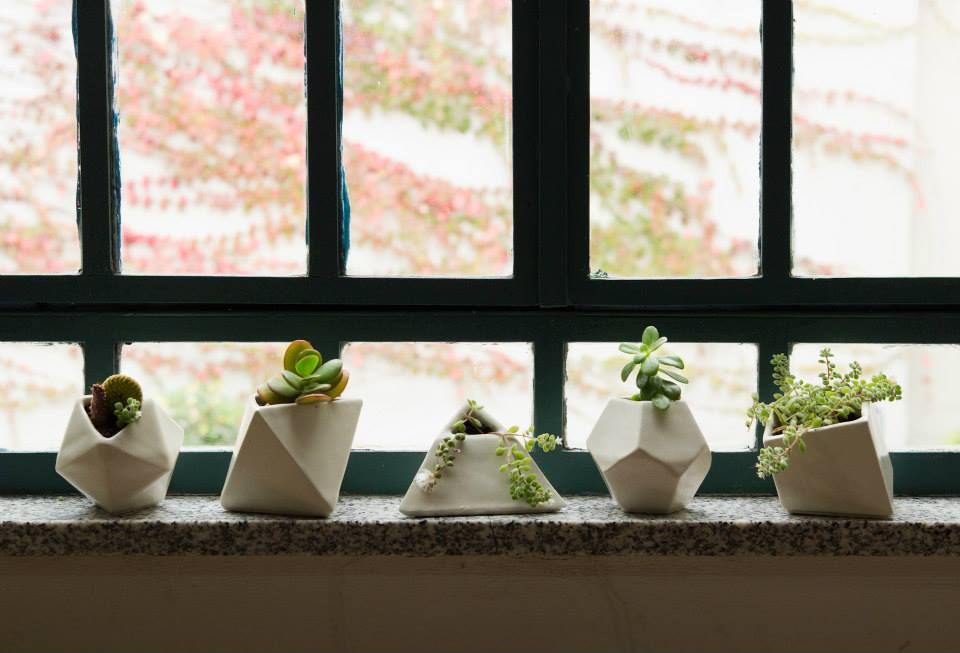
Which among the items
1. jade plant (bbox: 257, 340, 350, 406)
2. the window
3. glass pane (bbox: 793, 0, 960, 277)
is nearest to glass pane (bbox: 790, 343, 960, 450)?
the window

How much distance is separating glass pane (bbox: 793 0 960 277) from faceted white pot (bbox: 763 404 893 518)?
0.92ft

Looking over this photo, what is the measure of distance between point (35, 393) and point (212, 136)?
474 mm

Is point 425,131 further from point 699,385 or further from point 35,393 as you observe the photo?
point 35,393

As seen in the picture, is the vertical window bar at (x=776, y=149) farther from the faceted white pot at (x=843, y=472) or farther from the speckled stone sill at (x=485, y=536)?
the speckled stone sill at (x=485, y=536)

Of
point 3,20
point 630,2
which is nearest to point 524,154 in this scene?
point 630,2

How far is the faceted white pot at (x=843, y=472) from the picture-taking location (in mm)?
1042

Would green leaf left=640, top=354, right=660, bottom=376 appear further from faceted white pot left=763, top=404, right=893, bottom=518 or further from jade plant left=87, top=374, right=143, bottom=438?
jade plant left=87, top=374, right=143, bottom=438

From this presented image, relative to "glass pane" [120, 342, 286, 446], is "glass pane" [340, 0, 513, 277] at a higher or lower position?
higher

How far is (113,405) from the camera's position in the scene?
3.53 ft

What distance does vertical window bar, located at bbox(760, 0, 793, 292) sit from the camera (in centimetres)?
120

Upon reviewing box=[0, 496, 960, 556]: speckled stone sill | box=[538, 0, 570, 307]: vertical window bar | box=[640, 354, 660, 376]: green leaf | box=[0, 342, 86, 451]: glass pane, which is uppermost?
box=[538, 0, 570, 307]: vertical window bar

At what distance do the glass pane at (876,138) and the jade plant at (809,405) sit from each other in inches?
7.8

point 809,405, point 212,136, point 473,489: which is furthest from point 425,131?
point 809,405

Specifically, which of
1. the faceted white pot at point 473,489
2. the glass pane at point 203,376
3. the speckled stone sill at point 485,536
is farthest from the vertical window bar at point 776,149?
the glass pane at point 203,376
